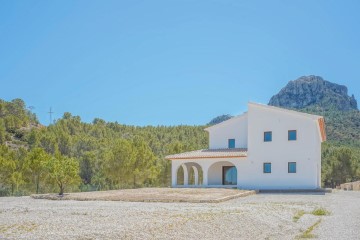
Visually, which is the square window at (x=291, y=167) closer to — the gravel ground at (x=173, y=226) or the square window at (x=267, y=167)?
the square window at (x=267, y=167)

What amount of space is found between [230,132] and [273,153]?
4793 mm

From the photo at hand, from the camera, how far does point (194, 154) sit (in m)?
33.6

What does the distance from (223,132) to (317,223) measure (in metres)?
22.8

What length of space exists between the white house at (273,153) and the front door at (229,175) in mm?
80

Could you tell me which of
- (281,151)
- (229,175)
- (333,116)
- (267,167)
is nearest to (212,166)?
(229,175)

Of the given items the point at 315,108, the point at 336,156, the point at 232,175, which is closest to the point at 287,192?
the point at 232,175

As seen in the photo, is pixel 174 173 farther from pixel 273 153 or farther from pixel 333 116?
pixel 333 116

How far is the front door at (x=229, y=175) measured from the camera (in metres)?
34.0

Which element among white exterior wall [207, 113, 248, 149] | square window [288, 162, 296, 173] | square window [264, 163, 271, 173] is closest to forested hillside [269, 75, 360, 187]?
white exterior wall [207, 113, 248, 149]

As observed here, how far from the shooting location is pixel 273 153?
30969mm

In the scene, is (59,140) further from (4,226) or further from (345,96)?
(345,96)

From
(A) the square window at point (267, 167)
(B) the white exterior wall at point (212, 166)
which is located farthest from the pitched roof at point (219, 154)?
(A) the square window at point (267, 167)

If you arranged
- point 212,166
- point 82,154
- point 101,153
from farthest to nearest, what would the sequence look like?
point 82,154
point 101,153
point 212,166

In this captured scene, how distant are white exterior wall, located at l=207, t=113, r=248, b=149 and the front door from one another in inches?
71.8
